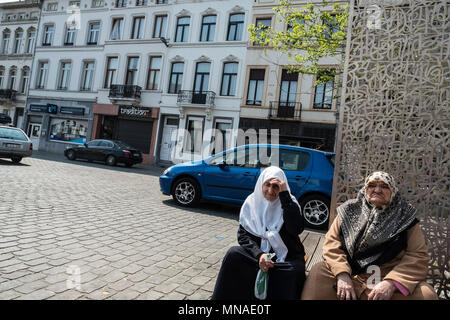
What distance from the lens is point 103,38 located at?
79.6ft

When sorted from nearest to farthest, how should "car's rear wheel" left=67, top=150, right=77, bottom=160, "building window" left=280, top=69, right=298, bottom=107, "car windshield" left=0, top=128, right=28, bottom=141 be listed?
"car windshield" left=0, top=128, right=28, bottom=141, "car's rear wheel" left=67, top=150, right=77, bottom=160, "building window" left=280, top=69, right=298, bottom=107

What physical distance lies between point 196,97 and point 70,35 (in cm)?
1412

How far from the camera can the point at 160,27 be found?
2269 centimetres

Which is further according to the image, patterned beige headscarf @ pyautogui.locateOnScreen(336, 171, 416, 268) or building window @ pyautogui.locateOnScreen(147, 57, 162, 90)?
building window @ pyautogui.locateOnScreen(147, 57, 162, 90)

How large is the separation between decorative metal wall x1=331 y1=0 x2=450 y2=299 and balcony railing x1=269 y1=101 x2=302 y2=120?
594 inches

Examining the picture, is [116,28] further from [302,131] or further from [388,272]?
[388,272]

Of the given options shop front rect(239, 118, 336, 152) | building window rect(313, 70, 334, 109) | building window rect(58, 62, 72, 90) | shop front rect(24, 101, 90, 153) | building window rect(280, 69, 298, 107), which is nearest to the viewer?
shop front rect(239, 118, 336, 152)

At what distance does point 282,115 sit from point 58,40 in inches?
834

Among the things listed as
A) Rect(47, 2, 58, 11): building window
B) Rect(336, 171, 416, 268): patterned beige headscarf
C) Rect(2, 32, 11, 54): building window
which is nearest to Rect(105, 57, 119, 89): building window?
Rect(47, 2, 58, 11): building window

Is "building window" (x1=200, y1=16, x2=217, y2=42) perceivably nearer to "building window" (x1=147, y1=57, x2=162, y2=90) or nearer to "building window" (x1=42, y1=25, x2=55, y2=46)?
"building window" (x1=147, y1=57, x2=162, y2=90)

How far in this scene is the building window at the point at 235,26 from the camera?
800 inches

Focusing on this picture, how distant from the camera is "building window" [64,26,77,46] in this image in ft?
84.0

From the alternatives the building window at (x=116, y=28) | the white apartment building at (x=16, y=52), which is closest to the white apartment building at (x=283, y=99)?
the building window at (x=116, y=28)

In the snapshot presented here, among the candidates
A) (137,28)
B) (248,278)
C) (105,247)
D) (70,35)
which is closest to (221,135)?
(137,28)
